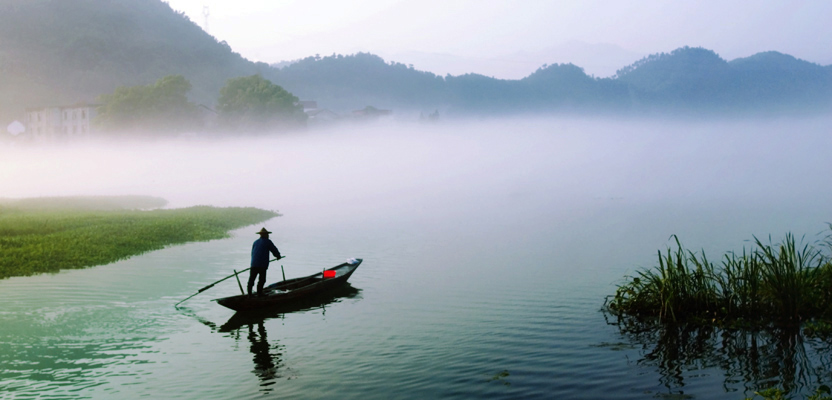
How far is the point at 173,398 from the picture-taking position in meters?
14.2

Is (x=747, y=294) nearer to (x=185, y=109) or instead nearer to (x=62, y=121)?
(x=185, y=109)

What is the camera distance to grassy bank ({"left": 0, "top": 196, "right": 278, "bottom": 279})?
99.1 feet

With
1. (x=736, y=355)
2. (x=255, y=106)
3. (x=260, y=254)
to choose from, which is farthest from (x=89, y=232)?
(x=255, y=106)

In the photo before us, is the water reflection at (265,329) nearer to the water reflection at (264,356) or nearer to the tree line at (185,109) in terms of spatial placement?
the water reflection at (264,356)

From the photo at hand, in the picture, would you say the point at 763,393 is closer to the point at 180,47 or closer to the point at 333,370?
the point at 333,370

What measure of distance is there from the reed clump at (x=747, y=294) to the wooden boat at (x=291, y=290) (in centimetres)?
1076

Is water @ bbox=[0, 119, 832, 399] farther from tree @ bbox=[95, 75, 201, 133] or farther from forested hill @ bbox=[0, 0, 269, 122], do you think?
forested hill @ bbox=[0, 0, 269, 122]

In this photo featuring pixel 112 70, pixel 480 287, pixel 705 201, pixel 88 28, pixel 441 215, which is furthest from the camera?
pixel 88 28

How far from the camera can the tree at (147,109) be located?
116 m

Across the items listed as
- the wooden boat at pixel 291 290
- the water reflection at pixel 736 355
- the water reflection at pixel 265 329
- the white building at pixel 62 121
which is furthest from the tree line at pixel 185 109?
the water reflection at pixel 736 355

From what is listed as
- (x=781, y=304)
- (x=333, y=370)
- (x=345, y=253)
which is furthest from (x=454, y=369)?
(x=345, y=253)

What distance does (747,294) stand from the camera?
746 inches

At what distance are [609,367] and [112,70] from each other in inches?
6417

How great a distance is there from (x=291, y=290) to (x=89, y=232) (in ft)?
62.5
